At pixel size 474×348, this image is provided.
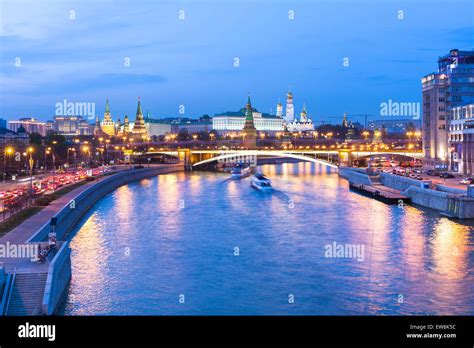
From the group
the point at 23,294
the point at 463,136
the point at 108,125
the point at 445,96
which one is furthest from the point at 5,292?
the point at 108,125

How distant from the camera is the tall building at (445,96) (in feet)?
112

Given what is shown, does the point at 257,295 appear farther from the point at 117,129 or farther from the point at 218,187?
the point at 117,129

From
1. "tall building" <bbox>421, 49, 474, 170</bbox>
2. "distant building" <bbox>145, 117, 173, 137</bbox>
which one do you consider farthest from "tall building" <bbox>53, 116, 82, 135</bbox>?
"tall building" <bbox>421, 49, 474, 170</bbox>

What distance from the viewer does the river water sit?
10.2 metres

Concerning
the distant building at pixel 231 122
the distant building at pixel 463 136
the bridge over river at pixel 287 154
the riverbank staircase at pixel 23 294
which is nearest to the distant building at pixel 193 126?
the distant building at pixel 231 122

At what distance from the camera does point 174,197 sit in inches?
1058

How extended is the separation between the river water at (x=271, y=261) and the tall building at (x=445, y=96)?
512 inches

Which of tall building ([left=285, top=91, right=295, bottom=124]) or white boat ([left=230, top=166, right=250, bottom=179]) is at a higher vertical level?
tall building ([left=285, top=91, right=295, bottom=124])

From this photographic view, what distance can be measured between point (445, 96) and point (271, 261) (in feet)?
80.3

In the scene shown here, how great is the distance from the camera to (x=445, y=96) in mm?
34688

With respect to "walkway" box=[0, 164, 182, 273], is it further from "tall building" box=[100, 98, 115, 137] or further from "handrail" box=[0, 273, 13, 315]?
"tall building" box=[100, 98, 115, 137]

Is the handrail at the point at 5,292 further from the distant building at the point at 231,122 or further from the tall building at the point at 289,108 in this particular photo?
the tall building at the point at 289,108

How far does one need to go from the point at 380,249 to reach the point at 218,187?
17748 millimetres

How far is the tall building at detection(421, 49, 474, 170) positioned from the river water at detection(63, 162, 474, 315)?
13013mm
